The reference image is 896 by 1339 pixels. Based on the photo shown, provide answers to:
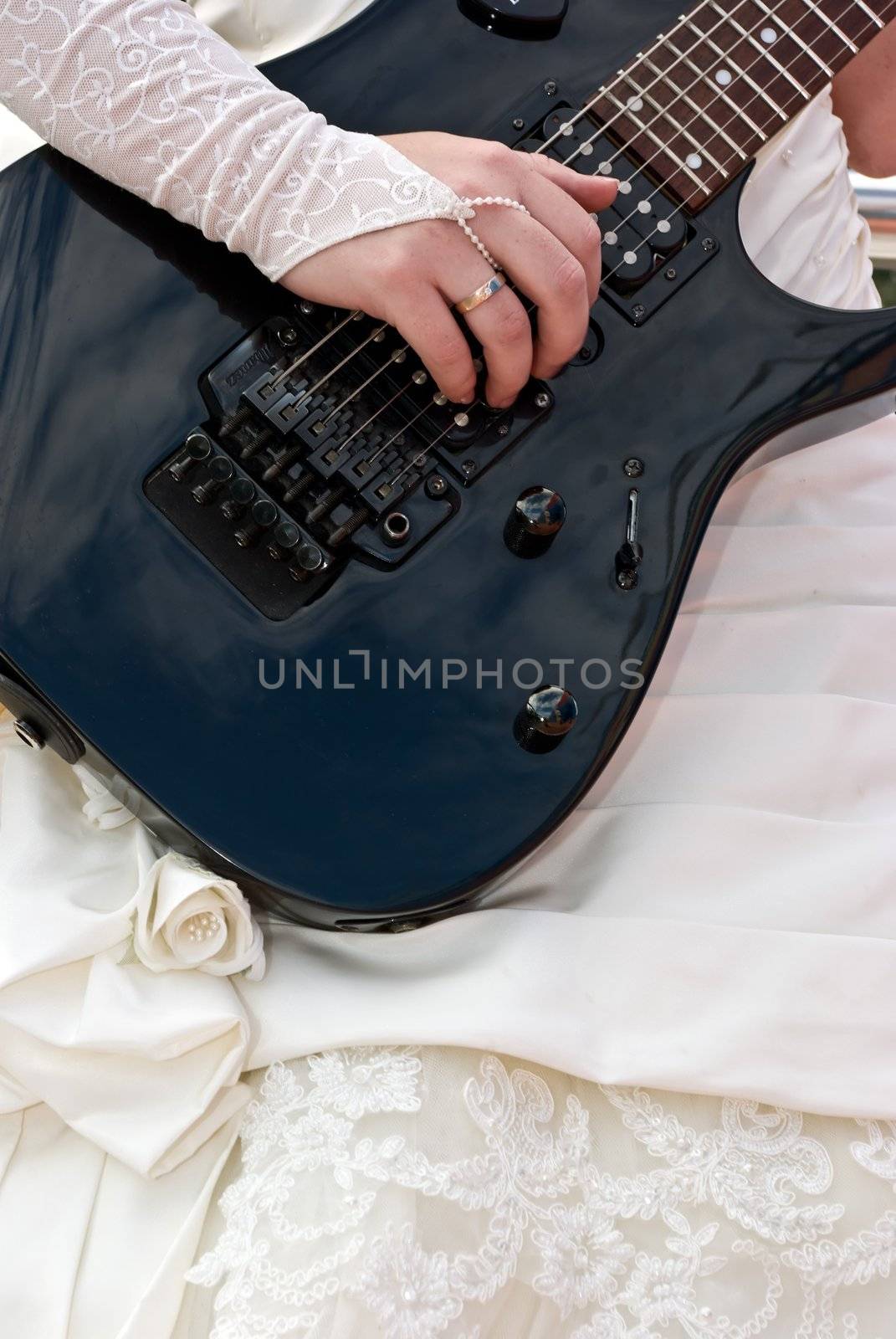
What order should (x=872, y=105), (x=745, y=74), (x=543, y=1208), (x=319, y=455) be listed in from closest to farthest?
(x=543, y=1208), (x=319, y=455), (x=745, y=74), (x=872, y=105)

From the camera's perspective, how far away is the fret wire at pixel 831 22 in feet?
2.69

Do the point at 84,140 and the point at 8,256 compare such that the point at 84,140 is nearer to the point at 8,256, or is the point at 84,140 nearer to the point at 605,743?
the point at 8,256

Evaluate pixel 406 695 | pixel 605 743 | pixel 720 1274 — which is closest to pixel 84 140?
pixel 406 695

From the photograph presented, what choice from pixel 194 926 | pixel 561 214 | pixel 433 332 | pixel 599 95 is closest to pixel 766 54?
pixel 599 95

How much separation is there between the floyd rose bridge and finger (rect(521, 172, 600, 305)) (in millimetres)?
95

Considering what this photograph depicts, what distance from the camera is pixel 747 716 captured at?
0.77 m

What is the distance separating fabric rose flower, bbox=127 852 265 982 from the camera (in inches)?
25.4

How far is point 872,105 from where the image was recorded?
3.40ft

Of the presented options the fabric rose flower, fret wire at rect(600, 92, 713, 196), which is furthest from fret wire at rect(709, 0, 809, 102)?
the fabric rose flower

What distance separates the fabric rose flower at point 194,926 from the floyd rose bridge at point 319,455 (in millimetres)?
176

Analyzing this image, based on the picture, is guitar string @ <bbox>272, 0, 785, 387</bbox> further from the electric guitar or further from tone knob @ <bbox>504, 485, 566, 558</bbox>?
tone knob @ <bbox>504, 485, 566, 558</bbox>

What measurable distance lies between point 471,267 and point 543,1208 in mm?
550

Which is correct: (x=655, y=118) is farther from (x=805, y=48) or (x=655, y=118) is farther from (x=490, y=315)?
(x=490, y=315)

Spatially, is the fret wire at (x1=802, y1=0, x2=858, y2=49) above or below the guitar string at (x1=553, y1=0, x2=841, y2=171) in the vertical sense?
below
